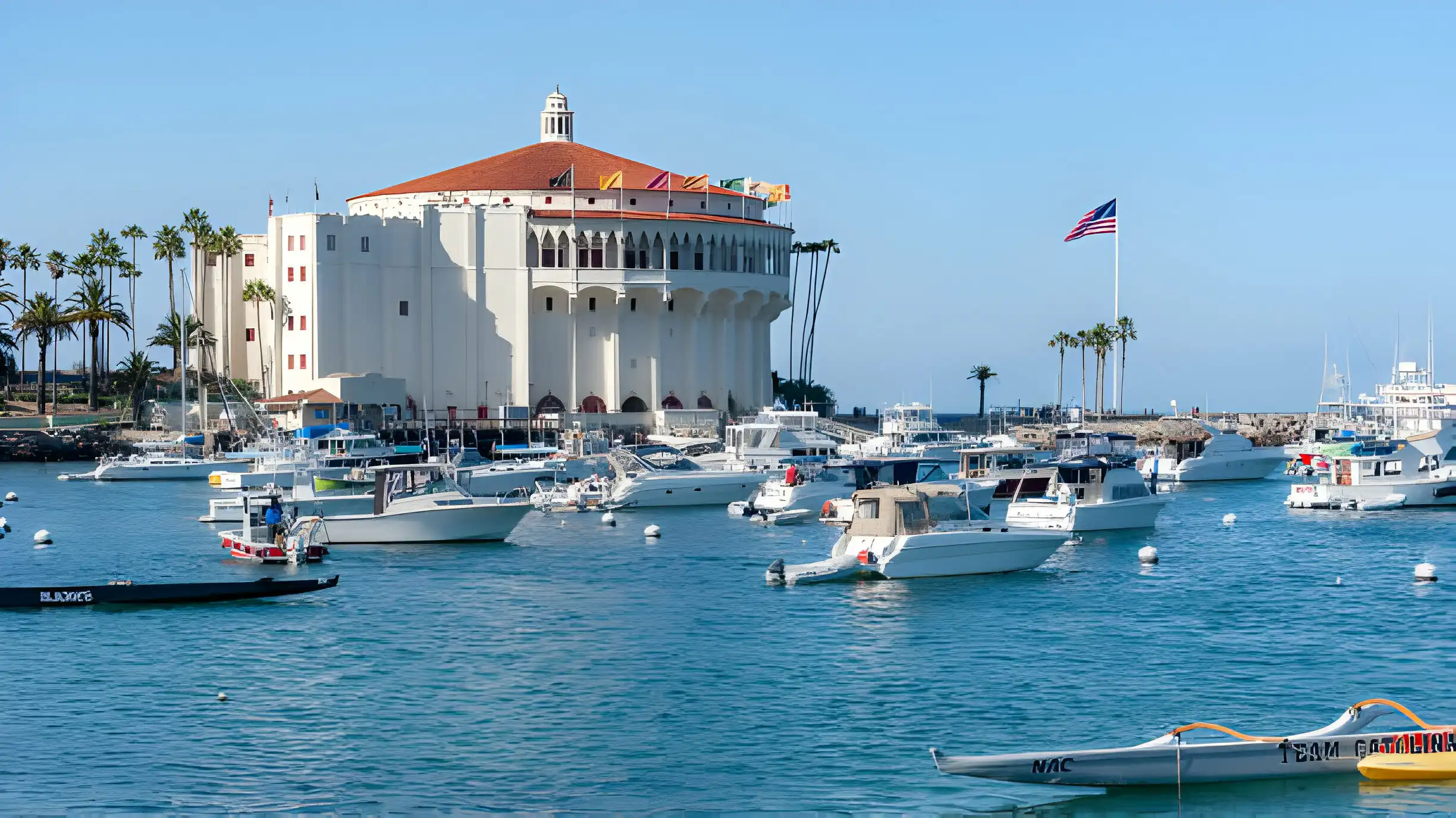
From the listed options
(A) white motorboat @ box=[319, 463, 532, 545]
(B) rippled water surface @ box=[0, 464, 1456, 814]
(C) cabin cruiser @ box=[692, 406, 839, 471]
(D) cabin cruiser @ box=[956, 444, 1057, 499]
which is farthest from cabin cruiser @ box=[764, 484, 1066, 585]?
(C) cabin cruiser @ box=[692, 406, 839, 471]

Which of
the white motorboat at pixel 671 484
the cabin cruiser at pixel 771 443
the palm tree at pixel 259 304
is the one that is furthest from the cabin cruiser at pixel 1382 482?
the palm tree at pixel 259 304

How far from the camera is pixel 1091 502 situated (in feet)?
190

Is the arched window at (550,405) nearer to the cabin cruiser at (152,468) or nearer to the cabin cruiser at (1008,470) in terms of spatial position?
the cabin cruiser at (152,468)

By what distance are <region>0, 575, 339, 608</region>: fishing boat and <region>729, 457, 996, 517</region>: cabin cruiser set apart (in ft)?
89.4

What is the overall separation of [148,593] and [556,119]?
93256mm

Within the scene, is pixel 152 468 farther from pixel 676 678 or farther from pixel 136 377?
pixel 676 678

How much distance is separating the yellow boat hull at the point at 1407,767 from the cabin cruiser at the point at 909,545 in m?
20.1

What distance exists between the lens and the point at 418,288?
11056 centimetres

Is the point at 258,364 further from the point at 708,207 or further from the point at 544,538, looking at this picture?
the point at 544,538

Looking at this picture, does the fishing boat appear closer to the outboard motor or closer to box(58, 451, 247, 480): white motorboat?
the outboard motor

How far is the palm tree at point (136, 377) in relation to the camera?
121438 millimetres

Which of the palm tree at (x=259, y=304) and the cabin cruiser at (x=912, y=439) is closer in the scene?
the cabin cruiser at (x=912, y=439)

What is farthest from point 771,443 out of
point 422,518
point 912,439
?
point 422,518

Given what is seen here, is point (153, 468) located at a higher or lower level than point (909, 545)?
higher
